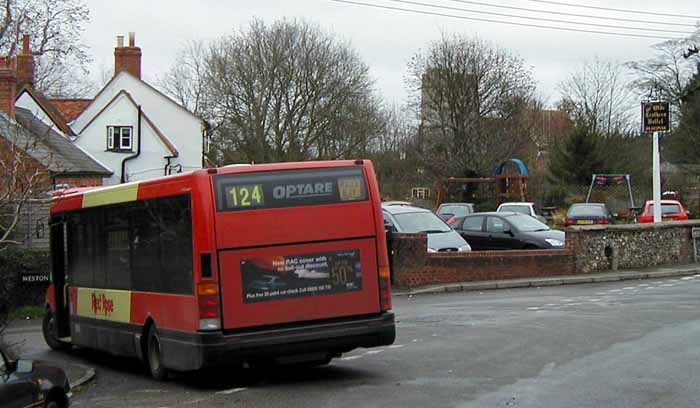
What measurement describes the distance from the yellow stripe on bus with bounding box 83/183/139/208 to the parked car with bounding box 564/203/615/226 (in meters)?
26.9

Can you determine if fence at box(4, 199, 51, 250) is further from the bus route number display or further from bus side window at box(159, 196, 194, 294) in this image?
the bus route number display

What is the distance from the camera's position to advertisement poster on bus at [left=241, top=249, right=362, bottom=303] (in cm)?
1118

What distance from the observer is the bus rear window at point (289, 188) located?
11.2 m

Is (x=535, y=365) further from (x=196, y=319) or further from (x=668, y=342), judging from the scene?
(x=196, y=319)

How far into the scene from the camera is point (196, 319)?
11062mm

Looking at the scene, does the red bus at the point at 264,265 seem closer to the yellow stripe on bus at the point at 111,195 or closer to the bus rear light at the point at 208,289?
the bus rear light at the point at 208,289

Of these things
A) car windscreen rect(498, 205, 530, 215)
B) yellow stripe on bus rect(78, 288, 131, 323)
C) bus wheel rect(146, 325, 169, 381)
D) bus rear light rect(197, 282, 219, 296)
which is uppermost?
car windscreen rect(498, 205, 530, 215)

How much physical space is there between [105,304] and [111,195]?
1.62 m

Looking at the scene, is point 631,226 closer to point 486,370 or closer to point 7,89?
point 486,370

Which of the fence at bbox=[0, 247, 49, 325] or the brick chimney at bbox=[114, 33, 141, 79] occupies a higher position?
the brick chimney at bbox=[114, 33, 141, 79]

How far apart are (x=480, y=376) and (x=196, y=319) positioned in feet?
10.8

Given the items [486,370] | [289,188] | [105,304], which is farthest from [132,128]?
[486,370]

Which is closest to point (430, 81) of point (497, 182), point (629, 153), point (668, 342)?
point (497, 182)

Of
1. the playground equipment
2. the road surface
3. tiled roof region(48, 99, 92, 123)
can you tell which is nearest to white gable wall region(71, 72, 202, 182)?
tiled roof region(48, 99, 92, 123)
